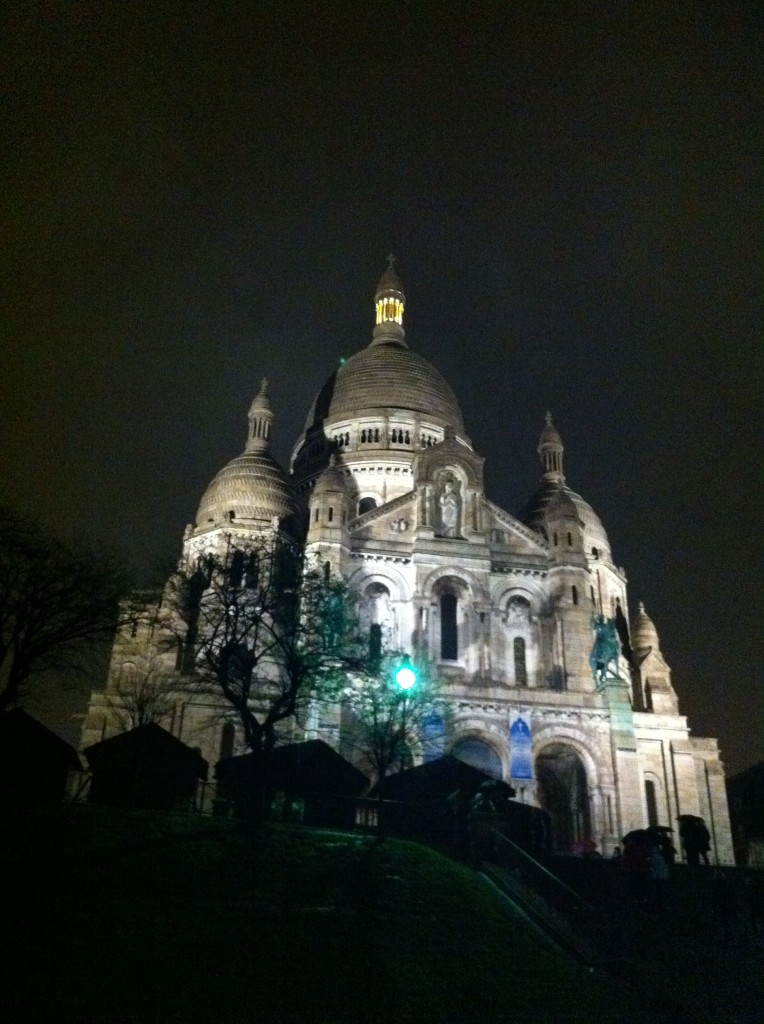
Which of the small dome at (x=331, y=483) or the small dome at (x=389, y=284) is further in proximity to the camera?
the small dome at (x=389, y=284)

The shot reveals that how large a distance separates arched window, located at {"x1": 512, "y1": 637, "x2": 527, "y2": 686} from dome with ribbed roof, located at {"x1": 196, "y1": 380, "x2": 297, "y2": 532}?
1849cm

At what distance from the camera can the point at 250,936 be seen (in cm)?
1741

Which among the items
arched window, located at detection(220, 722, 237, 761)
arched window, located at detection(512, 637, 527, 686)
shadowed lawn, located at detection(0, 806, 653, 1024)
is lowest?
shadowed lawn, located at detection(0, 806, 653, 1024)

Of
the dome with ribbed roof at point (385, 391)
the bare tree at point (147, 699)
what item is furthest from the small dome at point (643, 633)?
the bare tree at point (147, 699)

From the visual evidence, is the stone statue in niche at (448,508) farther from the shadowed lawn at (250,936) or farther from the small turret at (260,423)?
the shadowed lawn at (250,936)

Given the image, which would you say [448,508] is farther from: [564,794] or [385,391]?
[385,391]

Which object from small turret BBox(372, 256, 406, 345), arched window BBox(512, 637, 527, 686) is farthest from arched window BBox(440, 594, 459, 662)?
small turret BBox(372, 256, 406, 345)

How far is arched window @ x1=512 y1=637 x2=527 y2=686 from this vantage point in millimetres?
49797

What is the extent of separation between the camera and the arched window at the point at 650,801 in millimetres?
50875

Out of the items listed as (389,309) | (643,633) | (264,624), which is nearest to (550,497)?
(643,633)

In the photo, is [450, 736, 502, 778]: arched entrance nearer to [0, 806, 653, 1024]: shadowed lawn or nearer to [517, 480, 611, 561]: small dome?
[0, 806, 653, 1024]: shadowed lawn

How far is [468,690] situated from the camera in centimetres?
4612

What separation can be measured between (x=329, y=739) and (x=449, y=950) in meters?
24.6

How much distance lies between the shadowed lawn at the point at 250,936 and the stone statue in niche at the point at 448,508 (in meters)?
28.6
